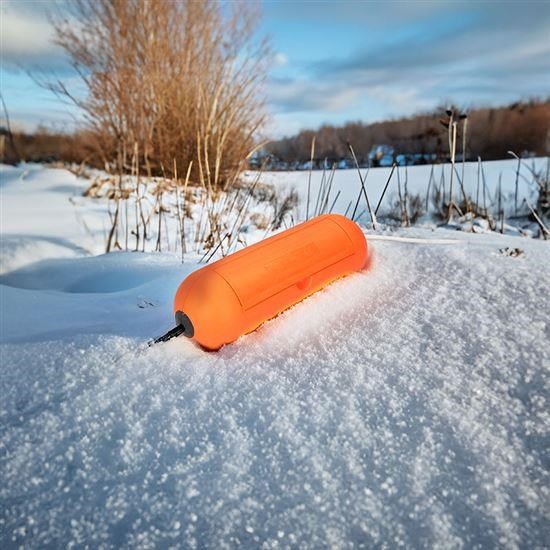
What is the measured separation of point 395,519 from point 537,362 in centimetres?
39

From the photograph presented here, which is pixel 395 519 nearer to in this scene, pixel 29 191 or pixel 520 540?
pixel 520 540

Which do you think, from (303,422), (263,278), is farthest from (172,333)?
(303,422)

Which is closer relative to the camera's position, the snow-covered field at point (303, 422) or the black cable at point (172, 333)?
the snow-covered field at point (303, 422)

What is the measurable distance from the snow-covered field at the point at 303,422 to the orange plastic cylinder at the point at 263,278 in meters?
0.04

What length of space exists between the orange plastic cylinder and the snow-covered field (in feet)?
0.13

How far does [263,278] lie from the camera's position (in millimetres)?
772

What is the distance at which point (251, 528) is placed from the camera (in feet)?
1.46

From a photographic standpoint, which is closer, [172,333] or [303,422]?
[303,422]

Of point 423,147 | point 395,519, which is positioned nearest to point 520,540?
point 395,519

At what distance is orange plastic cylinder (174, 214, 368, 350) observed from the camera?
72 cm

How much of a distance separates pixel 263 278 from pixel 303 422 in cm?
29

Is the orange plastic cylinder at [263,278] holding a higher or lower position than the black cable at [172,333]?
higher

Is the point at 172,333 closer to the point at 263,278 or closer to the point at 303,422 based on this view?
the point at 263,278

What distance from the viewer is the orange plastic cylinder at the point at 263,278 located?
2.35 ft
